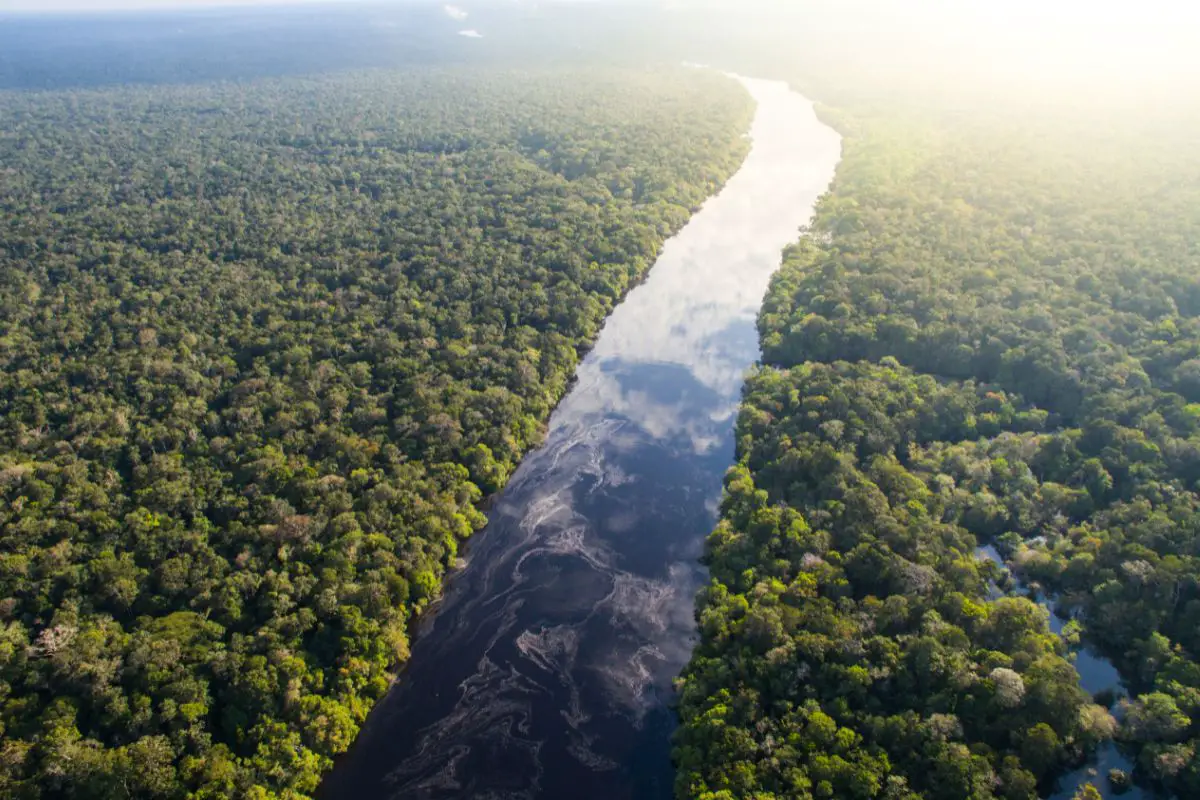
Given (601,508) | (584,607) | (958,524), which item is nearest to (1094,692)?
(958,524)

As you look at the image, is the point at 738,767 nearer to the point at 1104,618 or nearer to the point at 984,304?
the point at 1104,618

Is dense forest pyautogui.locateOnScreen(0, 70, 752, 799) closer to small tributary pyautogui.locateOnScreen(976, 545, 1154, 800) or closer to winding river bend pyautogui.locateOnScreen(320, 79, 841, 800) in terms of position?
winding river bend pyautogui.locateOnScreen(320, 79, 841, 800)

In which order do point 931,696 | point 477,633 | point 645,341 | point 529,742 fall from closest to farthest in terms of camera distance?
point 931,696
point 529,742
point 477,633
point 645,341

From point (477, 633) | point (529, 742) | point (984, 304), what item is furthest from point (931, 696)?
point (984, 304)

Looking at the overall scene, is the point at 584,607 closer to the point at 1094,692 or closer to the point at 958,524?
the point at 958,524

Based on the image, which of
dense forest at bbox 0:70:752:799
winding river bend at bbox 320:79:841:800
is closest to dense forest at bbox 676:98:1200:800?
winding river bend at bbox 320:79:841:800

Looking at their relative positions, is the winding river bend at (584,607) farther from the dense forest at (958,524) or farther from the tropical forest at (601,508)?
the dense forest at (958,524)

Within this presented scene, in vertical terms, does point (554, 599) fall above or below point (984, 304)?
below
